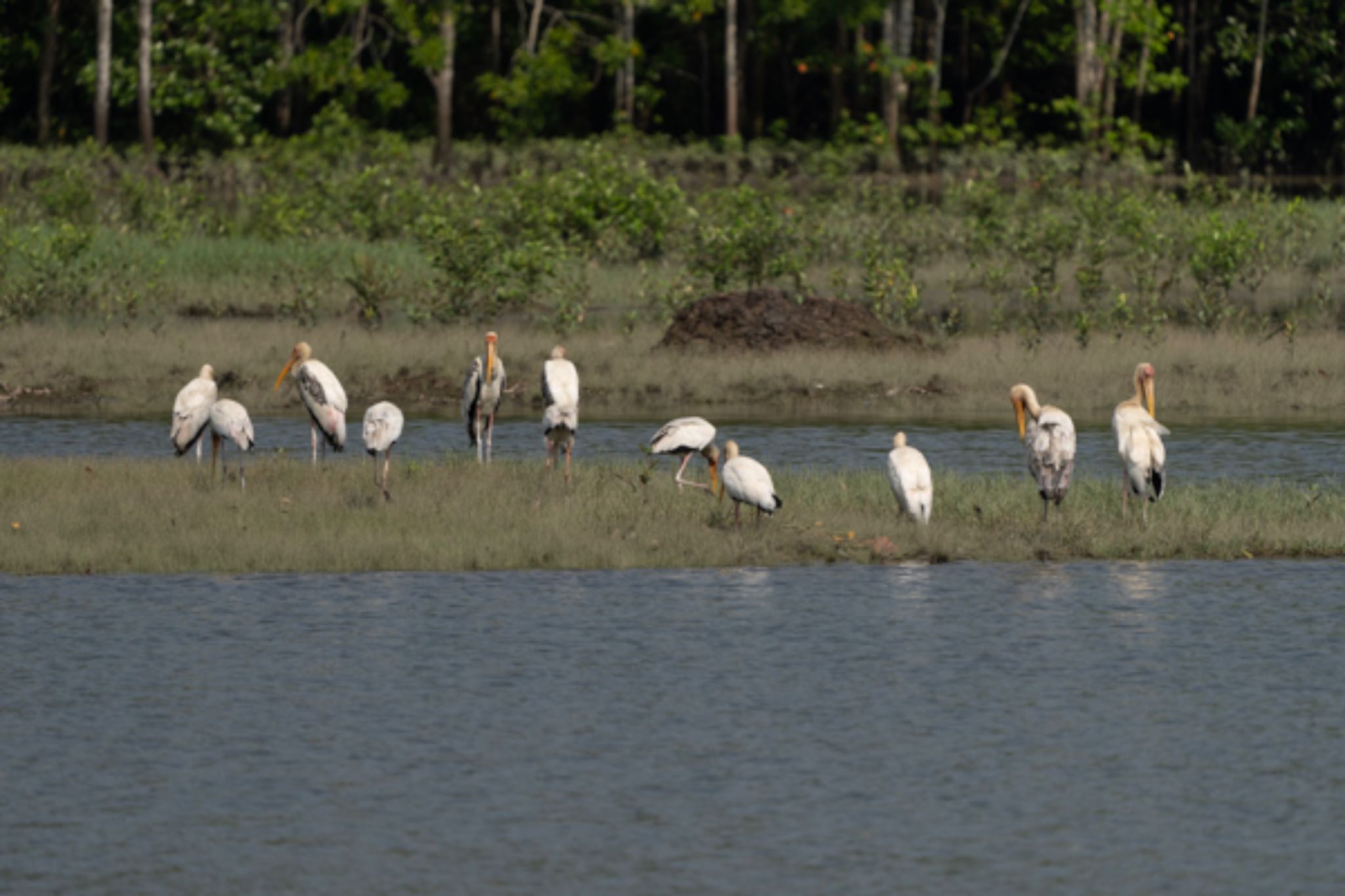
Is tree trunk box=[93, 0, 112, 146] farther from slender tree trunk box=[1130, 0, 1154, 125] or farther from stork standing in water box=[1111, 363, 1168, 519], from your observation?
stork standing in water box=[1111, 363, 1168, 519]

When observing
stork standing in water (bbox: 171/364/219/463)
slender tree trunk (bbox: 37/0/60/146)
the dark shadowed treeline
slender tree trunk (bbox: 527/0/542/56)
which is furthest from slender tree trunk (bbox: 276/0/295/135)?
stork standing in water (bbox: 171/364/219/463)

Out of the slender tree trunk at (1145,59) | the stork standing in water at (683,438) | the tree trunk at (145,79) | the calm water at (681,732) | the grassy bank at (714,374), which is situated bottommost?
the calm water at (681,732)

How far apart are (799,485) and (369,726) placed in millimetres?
Result: 6679

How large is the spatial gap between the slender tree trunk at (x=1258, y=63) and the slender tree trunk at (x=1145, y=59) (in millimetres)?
2492

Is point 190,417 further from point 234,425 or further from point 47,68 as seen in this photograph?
point 47,68

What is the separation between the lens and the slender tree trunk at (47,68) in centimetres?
5025

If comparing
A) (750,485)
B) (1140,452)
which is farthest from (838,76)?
(750,485)

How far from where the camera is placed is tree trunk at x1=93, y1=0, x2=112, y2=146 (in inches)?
1799

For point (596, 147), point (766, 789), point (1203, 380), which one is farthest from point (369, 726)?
point (596, 147)

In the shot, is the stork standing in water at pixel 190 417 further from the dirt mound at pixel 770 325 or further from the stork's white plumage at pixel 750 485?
the dirt mound at pixel 770 325

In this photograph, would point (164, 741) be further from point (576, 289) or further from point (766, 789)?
point (576, 289)

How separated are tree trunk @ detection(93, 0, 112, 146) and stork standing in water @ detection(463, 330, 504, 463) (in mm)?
30495

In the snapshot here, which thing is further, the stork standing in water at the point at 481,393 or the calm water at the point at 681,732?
the stork standing in water at the point at 481,393

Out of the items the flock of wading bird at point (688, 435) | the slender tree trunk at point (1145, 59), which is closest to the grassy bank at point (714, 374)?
the flock of wading bird at point (688, 435)
